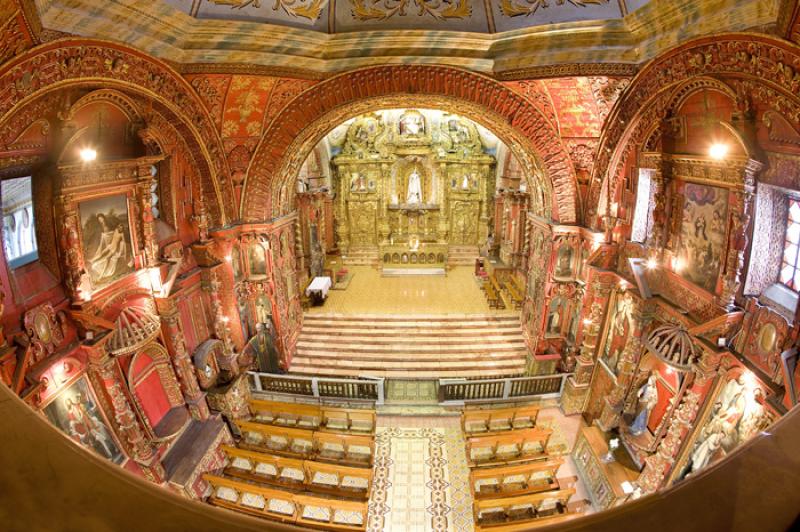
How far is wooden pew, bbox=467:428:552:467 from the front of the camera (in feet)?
30.4

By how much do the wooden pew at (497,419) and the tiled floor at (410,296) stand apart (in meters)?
5.11

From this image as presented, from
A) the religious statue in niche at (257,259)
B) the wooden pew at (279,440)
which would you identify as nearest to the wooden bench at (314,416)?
the wooden pew at (279,440)

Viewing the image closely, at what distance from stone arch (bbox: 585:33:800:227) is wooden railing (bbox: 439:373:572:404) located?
227 inches

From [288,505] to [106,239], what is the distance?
6.70 metres

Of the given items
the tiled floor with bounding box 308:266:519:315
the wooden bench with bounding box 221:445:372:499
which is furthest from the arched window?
the tiled floor with bounding box 308:266:519:315

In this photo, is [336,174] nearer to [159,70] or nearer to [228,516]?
[159,70]

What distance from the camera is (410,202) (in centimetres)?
2366

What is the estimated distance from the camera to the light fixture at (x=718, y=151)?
6355 mm

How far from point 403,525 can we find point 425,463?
173 centimetres

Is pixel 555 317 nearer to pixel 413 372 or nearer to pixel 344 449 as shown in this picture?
pixel 413 372

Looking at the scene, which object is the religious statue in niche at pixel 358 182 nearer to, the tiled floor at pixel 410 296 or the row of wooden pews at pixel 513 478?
the tiled floor at pixel 410 296

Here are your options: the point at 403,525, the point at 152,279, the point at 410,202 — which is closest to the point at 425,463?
the point at 403,525

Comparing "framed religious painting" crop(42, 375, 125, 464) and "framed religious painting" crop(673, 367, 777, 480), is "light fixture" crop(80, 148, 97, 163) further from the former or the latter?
"framed religious painting" crop(673, 367, 777, 480)

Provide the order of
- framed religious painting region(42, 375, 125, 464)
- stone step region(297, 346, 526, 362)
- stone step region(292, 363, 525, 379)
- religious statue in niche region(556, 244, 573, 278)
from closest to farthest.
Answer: framed religious painting region(42, 375, 125, 464), religious statue in niche region(556, 244, 573, 278), stone step region(292, 363, 525, 379), stone step region(297, 346, 526, 362)
